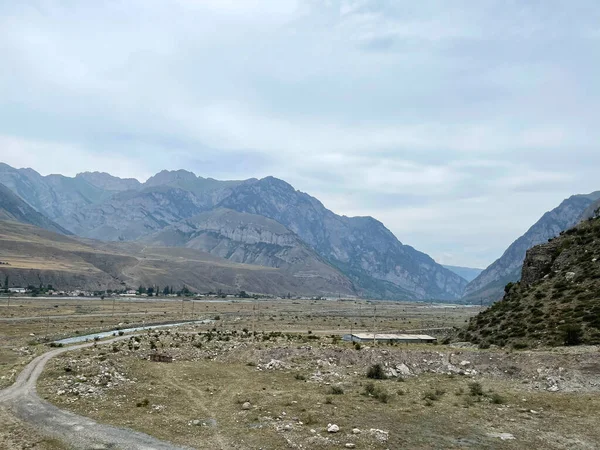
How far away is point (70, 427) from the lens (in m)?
24.1

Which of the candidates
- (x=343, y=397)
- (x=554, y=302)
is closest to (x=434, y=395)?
(x=343, y=397)

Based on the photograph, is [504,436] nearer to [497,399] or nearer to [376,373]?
[497,399]

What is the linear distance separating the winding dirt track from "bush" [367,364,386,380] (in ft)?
67.9

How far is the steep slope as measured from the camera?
146 feet

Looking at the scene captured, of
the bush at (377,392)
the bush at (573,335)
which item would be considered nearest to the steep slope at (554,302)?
the bush at (573,335)

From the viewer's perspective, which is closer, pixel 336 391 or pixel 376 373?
pixel 336 391

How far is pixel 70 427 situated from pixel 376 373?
23.6 meters

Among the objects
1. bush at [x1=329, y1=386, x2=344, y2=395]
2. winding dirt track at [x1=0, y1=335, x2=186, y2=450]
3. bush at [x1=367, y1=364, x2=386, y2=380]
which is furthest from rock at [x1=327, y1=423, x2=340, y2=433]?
bush at [x1=367, y1=364, x2=386, y2=380]

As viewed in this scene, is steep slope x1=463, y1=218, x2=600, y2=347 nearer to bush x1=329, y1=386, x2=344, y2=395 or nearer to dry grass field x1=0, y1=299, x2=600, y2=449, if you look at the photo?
dry grass field x1=0, y1=299, x2=600, y2=449

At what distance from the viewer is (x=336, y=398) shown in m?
30.8

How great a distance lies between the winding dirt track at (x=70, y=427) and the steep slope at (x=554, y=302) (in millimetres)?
37320

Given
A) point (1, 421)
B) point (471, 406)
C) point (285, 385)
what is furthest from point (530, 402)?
point (1, 421)

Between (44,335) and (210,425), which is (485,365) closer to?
(210,425)

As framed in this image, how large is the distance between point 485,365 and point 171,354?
3142cm
